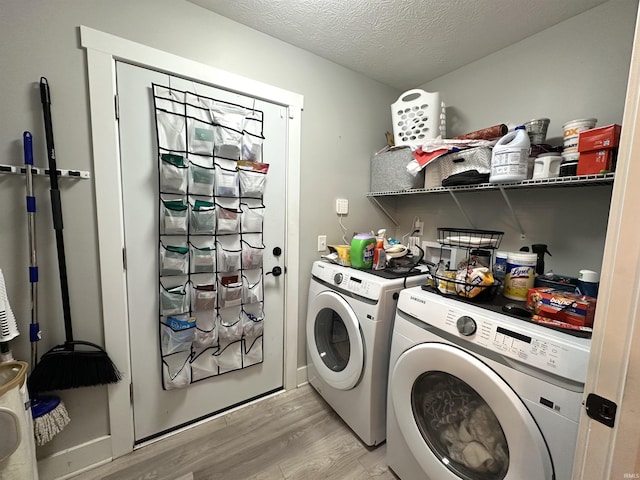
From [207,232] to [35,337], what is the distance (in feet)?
2.59

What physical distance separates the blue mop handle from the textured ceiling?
1.05 m

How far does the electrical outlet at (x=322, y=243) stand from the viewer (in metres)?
1.88

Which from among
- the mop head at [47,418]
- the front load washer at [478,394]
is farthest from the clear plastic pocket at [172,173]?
the front load washer at [478,394]

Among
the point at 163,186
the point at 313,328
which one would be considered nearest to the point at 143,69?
the point at 163,186

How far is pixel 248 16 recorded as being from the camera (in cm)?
140

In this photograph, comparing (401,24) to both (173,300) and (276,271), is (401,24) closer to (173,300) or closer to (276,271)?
(276,271)

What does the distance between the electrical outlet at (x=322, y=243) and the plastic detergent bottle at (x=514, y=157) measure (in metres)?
1.09

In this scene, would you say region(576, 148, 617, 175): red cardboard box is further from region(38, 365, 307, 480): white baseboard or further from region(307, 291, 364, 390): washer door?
region(38, 365, 307, 480): white baseboard

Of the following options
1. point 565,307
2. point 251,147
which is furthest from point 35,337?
point 565,307

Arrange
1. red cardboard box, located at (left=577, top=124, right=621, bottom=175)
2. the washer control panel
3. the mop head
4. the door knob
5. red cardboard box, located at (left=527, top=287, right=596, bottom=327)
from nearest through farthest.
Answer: the washer control panel
red cardboard box, located at (left=527, top=287, right=596, bottom=327)
red cardboard box, located at (left=577, top=124, right=621, bottom=175)
the mop head
the door knob

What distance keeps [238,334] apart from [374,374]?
0.83m

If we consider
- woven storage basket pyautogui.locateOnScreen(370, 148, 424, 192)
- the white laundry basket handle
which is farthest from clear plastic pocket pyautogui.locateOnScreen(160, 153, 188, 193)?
the white laundry basket handle

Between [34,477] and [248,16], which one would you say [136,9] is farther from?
[34,477]

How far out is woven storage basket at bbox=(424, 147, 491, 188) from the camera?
1.33 m
